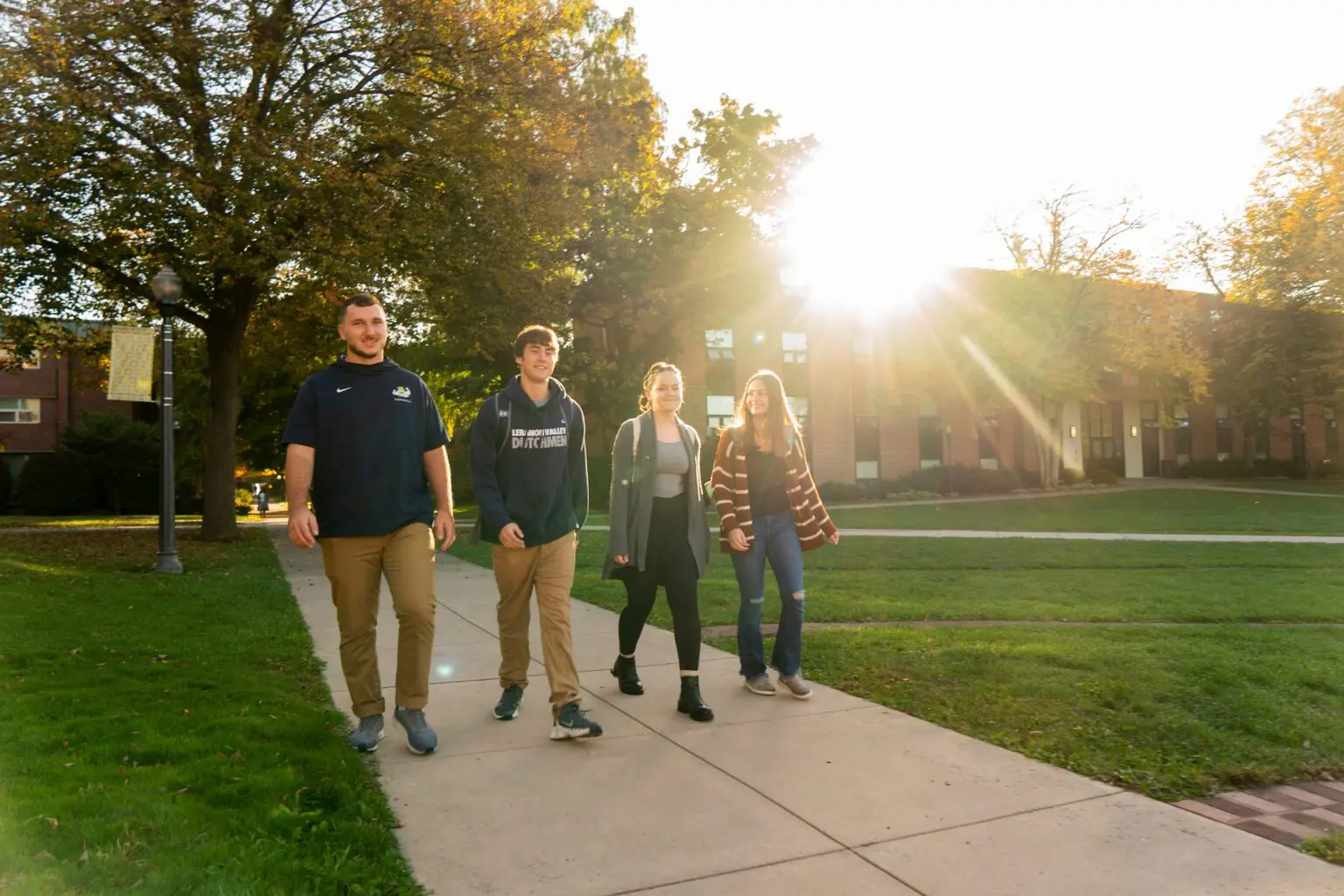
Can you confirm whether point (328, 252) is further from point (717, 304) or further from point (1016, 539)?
point (717, 304)

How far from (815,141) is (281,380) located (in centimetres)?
1921

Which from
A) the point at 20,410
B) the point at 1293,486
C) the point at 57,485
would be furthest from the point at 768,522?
the point at 20,410

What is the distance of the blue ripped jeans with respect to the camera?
18.8ft

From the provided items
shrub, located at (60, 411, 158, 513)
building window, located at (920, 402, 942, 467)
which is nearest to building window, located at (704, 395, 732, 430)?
building window, located at (920, 402, 942, 467)

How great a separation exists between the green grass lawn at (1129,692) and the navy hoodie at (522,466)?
224cm

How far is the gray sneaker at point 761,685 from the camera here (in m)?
5.79

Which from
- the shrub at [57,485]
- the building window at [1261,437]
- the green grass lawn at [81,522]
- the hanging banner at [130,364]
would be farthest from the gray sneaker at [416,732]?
the building window at [1261,437]

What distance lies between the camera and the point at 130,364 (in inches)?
535

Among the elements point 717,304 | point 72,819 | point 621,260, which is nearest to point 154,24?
point 72,819

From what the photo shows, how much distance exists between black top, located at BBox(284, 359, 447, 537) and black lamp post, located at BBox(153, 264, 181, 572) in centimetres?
994

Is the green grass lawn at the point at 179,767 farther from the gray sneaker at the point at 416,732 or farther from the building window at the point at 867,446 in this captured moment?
the building window at the point at 867,446

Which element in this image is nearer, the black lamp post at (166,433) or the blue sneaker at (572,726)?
the blue sneaker at (572,726)

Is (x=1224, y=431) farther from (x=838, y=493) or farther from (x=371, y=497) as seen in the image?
(x=371, y=497)

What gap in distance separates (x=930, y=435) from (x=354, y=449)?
1604 inches
